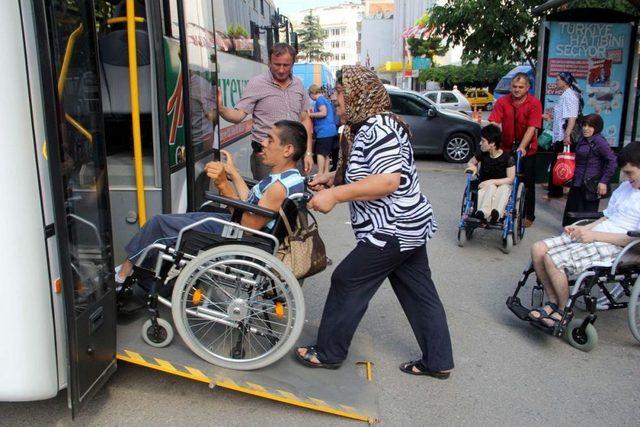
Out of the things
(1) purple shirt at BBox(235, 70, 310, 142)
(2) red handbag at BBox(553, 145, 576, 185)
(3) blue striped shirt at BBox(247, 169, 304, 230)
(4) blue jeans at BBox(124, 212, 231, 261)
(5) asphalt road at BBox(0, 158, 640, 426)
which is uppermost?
(1) purple shirt at BBox(235, 70, 310, 142)

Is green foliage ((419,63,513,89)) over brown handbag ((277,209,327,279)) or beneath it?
over

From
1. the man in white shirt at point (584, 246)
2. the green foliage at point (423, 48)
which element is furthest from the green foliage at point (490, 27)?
the green foliage at point (423, 48)

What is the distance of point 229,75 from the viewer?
23.8 ft

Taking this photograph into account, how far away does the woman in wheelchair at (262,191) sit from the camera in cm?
347

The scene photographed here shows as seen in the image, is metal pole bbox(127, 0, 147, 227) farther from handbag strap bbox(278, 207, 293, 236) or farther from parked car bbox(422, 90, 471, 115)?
parked car bbox(422, 90, 471, 115)

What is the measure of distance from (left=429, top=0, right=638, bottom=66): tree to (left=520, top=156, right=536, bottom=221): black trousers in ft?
14.9

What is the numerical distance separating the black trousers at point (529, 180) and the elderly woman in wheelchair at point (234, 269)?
4.34m

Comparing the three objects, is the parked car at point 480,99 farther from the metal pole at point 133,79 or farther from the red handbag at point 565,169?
the metal pole at point 133,79

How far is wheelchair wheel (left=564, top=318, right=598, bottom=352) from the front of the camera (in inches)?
161

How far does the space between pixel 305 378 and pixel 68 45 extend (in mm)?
2120

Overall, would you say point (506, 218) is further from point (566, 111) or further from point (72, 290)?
point (72, 290)

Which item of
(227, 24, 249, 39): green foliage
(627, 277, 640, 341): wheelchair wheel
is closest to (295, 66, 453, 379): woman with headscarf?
(627, 277, 640, 341): wheelchair wheel

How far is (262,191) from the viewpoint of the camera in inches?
141

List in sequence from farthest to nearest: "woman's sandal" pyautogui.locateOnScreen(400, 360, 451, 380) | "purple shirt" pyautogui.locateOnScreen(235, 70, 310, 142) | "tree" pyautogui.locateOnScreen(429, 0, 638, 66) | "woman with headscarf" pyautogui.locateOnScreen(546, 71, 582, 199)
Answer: "tree" pyautogui.locateOnScreen(429, 0, 638, 66), "woman with headscarf" pyautogui.locateOnScreen(546, 71, 582, 199), "purple shirt" pyautogui.locateOnScreen(235, 70, 310, 142), "woman's sandal" pyautogui.locateOnScreen(400, 360, 451, 380)
